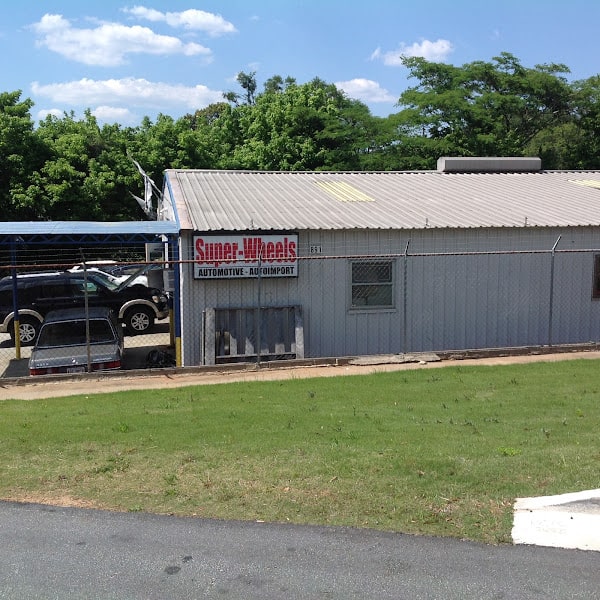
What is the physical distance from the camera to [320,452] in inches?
267

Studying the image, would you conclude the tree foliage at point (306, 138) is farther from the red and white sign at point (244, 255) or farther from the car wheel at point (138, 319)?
the red and white sign at point (244, 255)

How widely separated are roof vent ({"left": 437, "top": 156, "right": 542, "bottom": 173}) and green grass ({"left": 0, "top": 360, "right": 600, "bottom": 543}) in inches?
466

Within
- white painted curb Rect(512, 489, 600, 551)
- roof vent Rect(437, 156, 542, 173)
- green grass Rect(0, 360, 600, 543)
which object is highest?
roof vent Rect(437, 156, 542, 173)

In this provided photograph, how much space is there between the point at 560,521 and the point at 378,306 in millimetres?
8811

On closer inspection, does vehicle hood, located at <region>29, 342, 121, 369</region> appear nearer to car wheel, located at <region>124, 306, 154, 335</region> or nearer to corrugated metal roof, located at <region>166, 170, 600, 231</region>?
corrugated metal roof, located at <region>166, 170, 600, 231</region>

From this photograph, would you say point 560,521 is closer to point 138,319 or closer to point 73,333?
point 73,333

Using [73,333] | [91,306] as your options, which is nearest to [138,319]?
[91,306]

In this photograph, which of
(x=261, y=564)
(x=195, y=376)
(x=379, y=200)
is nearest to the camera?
(x=261, y=564)

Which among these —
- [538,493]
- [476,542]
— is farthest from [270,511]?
[538,493]

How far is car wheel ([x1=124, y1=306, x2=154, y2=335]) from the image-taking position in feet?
59.3

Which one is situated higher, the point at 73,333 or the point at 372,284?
the point at 372,284

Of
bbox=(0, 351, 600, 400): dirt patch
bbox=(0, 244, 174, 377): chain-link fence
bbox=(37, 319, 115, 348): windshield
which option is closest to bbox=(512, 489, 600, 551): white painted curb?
bbox=(0, 351, 600, 400): dirt patch

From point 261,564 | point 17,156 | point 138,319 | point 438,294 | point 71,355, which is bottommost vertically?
point 138,319

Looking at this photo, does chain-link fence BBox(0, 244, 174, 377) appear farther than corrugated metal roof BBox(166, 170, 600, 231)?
Yes
